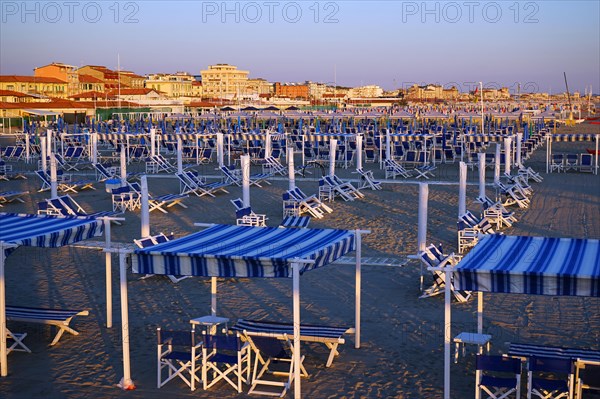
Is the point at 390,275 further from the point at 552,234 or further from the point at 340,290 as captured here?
the point at 552,234

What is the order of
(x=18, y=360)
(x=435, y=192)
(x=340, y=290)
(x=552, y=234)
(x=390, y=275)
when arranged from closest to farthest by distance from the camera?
(x=18, y=360), (x=340, y=290), (x=390, y=275), (x=552, y=234), (x=435, y=192)

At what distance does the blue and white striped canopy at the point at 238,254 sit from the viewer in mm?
5797

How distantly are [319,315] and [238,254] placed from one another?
7.95ft

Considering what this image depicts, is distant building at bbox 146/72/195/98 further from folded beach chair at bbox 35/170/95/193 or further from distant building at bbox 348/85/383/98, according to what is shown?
Answer: folded beach chair at bbox 35/170/95/193

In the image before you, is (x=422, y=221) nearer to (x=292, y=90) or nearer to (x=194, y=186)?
(x=194, y=186)

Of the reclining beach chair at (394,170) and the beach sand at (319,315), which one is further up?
the reclining beach chair at (394,170)

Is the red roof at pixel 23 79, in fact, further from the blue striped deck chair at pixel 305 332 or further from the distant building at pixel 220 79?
the blue striped deck chair at pixel 305 332

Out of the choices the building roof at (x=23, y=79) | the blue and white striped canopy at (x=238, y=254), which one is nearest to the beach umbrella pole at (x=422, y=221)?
the blue and white striped canopy at (x=238, y=254)

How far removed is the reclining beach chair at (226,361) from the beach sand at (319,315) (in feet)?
0.39

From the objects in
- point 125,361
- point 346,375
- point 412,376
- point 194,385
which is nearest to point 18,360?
point 125,361

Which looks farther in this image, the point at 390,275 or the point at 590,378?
the point at 390,275

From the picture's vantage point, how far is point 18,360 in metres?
6.75

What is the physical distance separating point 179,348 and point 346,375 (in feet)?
5.24

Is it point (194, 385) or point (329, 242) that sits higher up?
point (329, 242)
